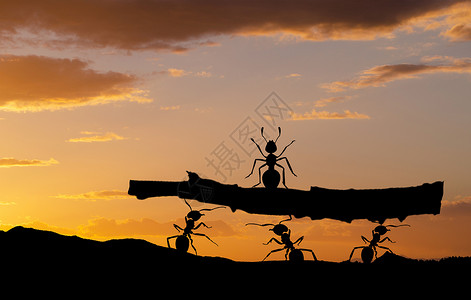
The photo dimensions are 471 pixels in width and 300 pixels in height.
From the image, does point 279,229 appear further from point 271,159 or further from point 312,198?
point 312,198

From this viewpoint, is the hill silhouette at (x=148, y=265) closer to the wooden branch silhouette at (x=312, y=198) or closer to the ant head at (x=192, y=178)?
the wooden branch silhouette at (x=312, y=198)

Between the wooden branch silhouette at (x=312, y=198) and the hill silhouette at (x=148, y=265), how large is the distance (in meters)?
0.80

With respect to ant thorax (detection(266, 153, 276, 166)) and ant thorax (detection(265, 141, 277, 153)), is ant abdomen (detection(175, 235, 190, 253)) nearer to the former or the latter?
ant thorax (detection(266, 153, 276, 166))

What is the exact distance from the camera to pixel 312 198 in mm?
8875

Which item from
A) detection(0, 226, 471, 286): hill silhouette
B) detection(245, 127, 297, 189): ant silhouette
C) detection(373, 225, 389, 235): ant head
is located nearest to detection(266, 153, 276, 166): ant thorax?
detection(245, 127, 297, 189): ant silhouette

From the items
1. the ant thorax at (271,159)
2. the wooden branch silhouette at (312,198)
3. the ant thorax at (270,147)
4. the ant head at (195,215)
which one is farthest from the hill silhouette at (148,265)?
the ant thorax at (270,147)

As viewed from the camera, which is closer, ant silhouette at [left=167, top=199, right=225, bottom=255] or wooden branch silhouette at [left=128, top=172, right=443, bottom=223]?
wooden branch silhouette at [left=128, top=172, right=443, bottom=223]

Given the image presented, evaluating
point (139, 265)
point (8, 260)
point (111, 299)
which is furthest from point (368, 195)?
point (8, 260)

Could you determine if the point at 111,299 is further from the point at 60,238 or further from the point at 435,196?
the point at 435,196

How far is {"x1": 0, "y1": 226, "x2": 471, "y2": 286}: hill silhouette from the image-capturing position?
7.80 meters

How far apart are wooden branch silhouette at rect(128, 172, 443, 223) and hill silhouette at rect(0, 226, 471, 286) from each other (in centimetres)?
80

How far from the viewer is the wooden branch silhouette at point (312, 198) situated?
28.7ft

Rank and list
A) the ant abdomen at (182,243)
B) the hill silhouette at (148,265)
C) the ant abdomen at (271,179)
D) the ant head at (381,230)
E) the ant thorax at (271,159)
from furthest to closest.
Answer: the ant head at (381,230)
the ant thorax at (271,159)
the ant abdomen at (182,243)
the ant abdomen at (271,179)
the hill silhouette at (148,265)

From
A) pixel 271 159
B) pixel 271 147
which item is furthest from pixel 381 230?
pixel 271 147
